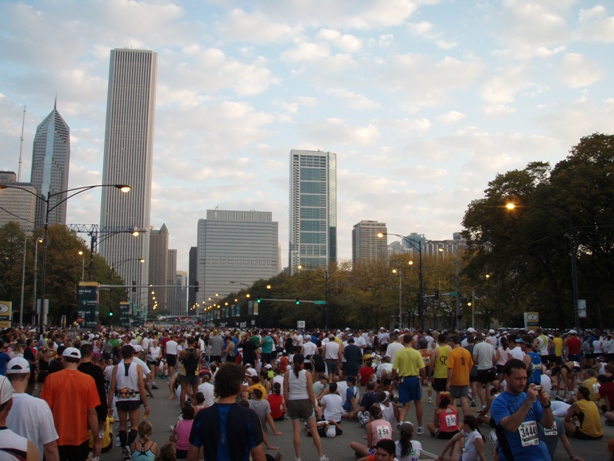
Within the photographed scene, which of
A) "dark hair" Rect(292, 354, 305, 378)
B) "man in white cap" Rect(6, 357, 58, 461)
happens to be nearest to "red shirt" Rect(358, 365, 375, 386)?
"dark hair" Rect(292, 354, 305, 378)

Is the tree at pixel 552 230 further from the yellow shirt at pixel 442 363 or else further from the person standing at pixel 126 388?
the person standing at pixel 126 388

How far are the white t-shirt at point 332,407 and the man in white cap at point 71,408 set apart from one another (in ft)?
21.8

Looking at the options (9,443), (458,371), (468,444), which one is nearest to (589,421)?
(458,371)

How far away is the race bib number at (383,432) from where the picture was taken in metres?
9.45

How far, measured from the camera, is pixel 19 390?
215 inches

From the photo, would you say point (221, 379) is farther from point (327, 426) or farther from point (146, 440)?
point (327, 426)

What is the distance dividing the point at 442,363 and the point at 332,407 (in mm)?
2888

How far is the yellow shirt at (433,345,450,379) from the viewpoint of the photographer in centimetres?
1393

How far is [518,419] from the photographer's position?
4.87m

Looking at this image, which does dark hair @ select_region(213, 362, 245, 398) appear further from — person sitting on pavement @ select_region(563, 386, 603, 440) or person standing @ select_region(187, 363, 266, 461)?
person sitting on pavement @ select_region(563, 386, 603, 440)

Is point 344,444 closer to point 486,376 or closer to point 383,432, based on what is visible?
point 383,432

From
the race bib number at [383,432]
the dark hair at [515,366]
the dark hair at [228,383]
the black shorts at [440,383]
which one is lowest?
the race bib number at [383,432]

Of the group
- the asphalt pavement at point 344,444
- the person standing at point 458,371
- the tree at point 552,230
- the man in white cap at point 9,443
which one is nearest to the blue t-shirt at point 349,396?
the asphalt pavement at point 344,444

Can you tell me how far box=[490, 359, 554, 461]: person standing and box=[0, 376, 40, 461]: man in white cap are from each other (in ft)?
11.8
